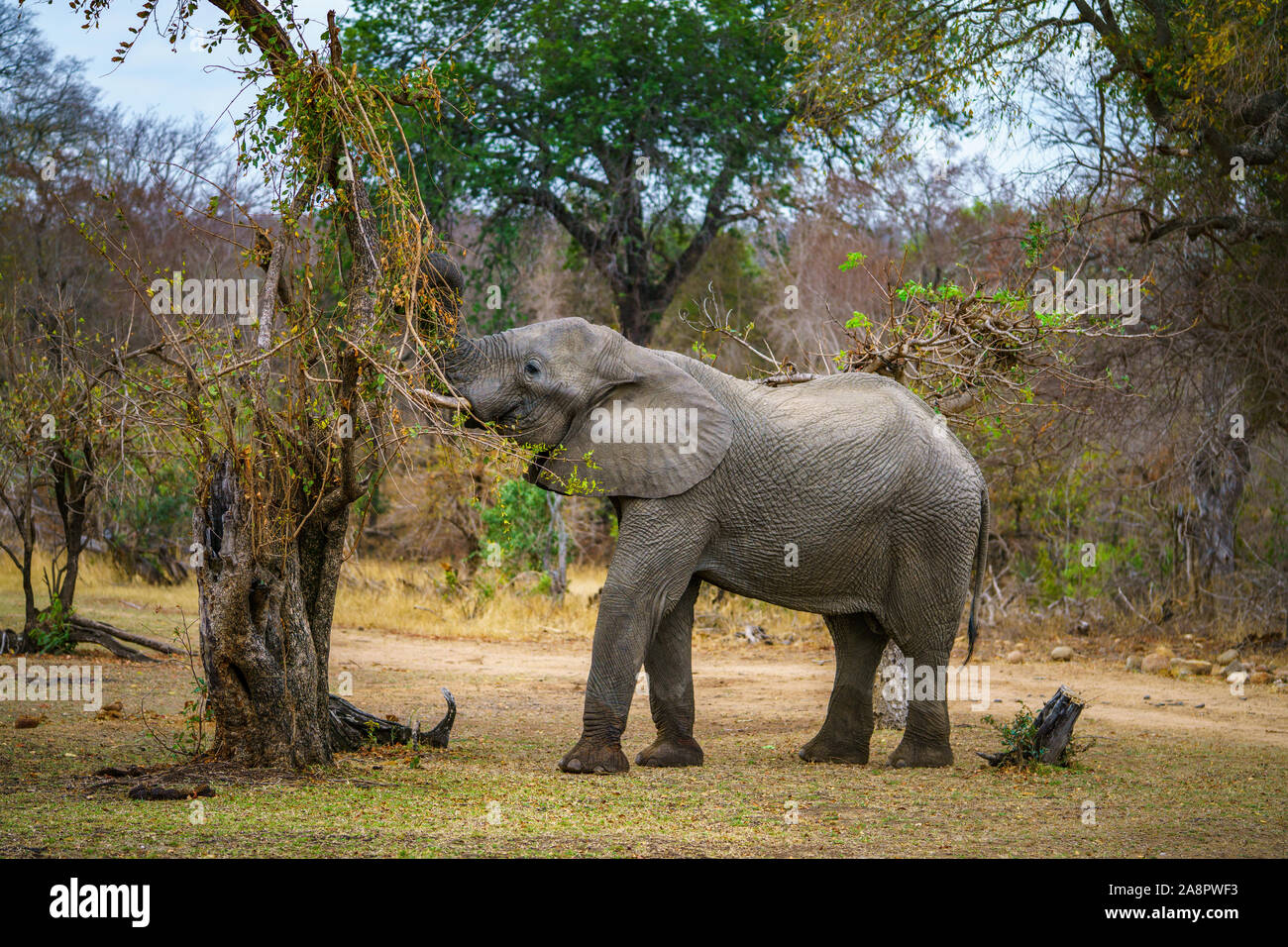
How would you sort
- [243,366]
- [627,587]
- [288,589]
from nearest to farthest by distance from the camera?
[243,366] → [288,589] → [627,587]

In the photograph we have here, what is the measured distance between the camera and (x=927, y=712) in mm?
9055

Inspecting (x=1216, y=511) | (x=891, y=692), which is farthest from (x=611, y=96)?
(x=891, y=692)

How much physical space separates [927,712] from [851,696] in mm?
570

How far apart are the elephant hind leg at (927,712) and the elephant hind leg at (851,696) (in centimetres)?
36

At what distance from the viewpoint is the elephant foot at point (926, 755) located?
910 centimetres

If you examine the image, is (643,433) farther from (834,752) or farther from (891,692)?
(891,692)

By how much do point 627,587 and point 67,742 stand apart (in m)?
3.87

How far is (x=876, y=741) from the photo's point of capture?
10.5 m

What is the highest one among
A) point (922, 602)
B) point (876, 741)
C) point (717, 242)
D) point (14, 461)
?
point (717, 242)

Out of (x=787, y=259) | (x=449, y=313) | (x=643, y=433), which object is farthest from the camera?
(x=787, y=259)

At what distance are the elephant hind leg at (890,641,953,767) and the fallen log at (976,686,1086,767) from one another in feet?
1.03
